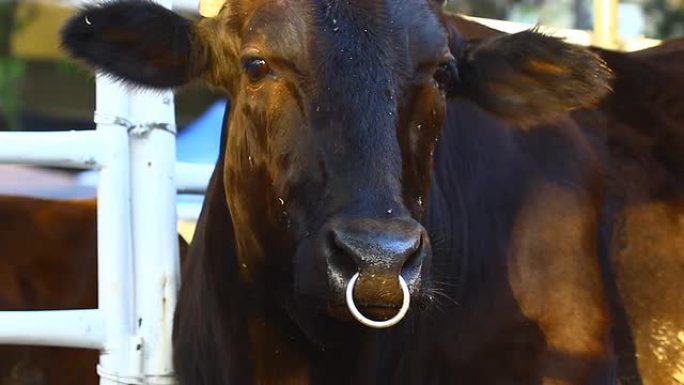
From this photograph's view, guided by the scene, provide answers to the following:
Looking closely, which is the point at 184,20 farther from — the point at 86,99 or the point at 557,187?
the point at 86,99

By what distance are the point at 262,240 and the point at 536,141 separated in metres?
0.98

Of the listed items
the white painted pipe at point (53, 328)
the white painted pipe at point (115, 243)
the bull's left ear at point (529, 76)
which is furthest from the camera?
the white painted pipe at point (115, 243)

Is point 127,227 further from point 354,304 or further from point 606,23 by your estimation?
point 606,23

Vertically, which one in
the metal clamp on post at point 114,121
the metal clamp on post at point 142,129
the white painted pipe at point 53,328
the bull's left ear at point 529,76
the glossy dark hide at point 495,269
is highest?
the bull's left ear at point 529,76

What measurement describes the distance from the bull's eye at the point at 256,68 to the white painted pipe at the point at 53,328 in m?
1.08

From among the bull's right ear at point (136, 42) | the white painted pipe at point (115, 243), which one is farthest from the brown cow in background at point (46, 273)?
the bull's right ear at point (136, 42)

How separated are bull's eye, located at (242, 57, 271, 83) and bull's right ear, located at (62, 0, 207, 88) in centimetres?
35

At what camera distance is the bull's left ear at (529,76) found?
11.5ft

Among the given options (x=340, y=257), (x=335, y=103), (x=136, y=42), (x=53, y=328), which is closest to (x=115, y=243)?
Result: (x=53, y=328)

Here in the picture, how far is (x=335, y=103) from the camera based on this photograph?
115 inches

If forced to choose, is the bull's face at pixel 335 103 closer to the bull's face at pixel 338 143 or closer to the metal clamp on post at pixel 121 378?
the bull's face at pixel 338 143

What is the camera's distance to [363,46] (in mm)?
2986

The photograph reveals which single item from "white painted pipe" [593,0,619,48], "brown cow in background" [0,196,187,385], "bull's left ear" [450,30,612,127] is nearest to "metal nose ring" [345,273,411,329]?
"bull's left ear" [450,30,612,127]

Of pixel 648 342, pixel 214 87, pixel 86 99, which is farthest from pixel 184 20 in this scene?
pixel 86 99
